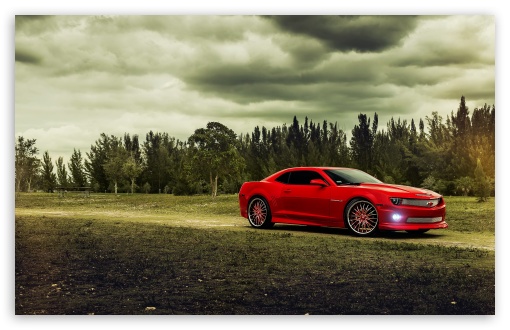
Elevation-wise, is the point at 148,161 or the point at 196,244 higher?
the point at 148,161

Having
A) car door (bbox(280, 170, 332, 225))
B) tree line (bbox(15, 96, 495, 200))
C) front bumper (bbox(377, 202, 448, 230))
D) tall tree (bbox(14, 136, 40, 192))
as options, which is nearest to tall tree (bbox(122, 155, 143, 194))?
tree line (bbox(15, 96, 495, 200))

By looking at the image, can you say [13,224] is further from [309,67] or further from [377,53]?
[377,53]

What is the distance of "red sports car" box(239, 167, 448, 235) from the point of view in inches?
343

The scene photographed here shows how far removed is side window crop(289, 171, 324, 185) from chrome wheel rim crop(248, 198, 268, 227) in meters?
0.86

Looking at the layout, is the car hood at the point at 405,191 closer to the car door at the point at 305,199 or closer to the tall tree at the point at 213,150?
the car door at the point at 305,199

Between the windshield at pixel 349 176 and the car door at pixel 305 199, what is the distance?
0.19 metres

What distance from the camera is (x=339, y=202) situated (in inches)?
363

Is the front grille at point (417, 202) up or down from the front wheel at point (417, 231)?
up

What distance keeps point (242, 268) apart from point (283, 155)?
8.44ft

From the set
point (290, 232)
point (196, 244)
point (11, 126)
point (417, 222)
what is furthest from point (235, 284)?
point (11, 126)

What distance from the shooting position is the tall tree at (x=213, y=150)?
937 centimetres

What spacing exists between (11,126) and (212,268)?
3965 millimetres

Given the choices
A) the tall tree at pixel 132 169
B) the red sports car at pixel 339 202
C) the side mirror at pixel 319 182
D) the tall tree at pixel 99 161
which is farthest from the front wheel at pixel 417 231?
the tall tree at pixel 99 161

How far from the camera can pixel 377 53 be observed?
29.7ft
